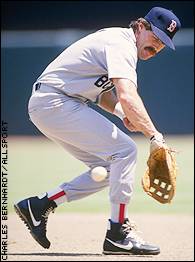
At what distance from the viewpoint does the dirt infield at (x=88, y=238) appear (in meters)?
5.44

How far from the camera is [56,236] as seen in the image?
657 centimetres

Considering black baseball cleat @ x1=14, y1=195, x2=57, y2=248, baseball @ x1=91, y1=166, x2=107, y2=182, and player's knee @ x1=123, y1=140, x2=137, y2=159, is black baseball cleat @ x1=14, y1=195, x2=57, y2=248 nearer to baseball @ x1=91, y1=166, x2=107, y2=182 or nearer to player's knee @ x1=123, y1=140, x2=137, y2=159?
baseball @ x1=91, y1=166, x2=107, y2=182

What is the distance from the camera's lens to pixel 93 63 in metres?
4.74

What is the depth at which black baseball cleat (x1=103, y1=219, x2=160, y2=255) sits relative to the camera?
4.91 metres

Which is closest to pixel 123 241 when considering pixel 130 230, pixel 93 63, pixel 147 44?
pixel 130 230

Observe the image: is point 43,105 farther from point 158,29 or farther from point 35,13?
point 35,13

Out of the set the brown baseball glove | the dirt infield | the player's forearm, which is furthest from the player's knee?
the dirt infield

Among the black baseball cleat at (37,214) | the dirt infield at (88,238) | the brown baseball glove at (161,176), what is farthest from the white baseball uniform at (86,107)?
the dirt infield at (88,238)

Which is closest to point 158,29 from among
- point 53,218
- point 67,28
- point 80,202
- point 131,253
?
point 131,253

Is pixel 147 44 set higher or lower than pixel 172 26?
lower

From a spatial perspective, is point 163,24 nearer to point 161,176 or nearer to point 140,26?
point 140,26

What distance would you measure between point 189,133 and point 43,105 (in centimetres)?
1439

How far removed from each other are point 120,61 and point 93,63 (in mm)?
257

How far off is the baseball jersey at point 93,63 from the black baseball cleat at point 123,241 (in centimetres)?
89
